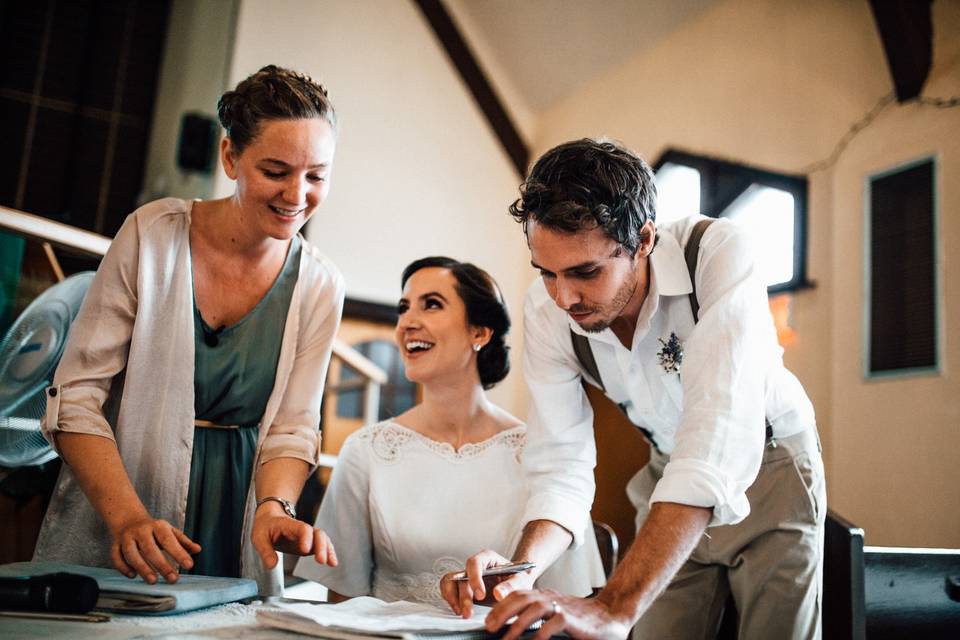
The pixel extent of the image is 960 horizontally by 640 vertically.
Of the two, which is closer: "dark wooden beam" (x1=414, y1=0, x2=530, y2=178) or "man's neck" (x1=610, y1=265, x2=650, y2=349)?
"man's neck" (x1=610, y1=265, x2=650, y2=349)

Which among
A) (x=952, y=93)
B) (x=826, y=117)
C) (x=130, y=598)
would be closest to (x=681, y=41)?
(x=826, y=117)

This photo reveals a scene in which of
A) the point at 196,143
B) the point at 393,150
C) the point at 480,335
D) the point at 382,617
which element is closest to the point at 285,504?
the point at 382,617

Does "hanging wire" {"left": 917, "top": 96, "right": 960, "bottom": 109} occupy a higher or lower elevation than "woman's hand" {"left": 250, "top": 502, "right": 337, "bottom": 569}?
higher

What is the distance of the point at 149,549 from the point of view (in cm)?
131

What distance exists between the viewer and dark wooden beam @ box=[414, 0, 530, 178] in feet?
27.9

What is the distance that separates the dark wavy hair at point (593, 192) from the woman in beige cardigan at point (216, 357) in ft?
1.54

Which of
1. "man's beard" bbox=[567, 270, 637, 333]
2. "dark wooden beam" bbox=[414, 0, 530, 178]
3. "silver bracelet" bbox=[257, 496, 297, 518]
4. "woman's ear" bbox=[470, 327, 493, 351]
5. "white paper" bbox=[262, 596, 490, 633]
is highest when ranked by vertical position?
"dark wooden beam" bbox=[414, 0, 530, 178]

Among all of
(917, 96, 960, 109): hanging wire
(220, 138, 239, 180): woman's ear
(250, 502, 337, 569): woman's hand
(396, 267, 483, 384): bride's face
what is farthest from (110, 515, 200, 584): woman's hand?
(917, 96, 960, 109): hanging wire

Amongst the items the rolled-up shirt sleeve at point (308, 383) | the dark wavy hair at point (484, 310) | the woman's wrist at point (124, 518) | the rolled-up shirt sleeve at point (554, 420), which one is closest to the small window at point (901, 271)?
the dark wavy hair at point (484, 310)

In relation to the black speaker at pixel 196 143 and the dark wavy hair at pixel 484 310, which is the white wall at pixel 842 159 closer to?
the dark wavy hair at pixel 484 310

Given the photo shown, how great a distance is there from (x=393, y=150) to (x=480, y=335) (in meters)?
5.71

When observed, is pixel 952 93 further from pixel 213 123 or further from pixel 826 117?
pixel 213 123

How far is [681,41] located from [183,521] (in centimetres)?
654

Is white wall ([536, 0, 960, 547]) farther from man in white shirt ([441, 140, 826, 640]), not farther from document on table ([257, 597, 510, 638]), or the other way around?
document on table ([257, 597, 510, 638])
